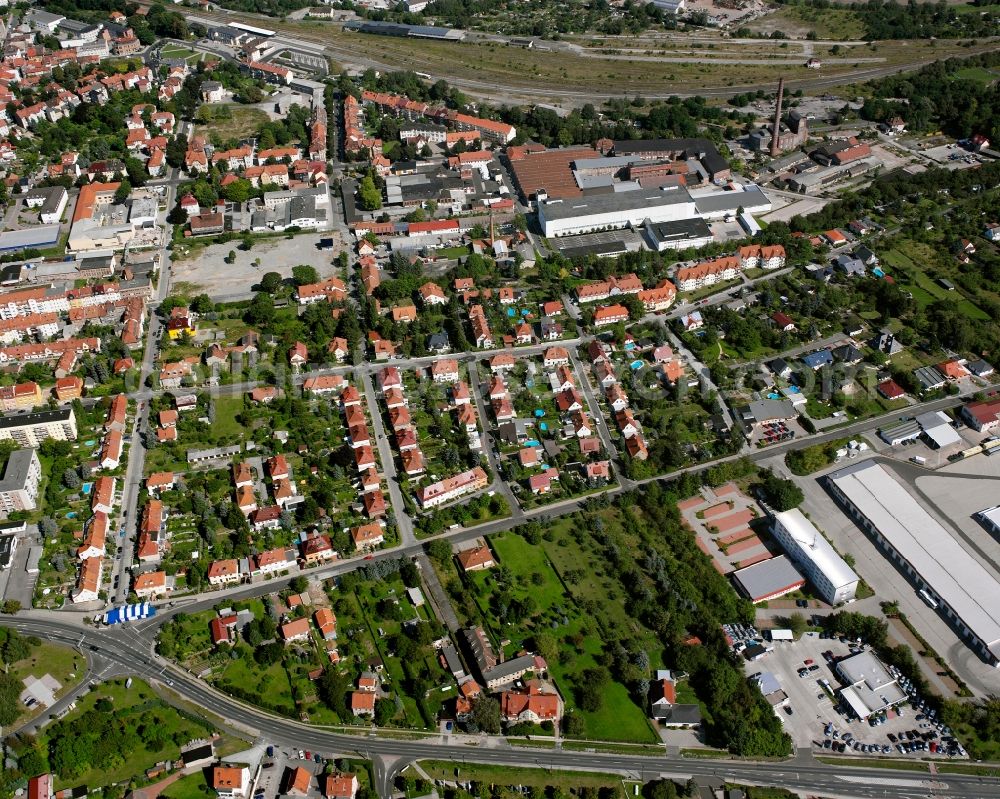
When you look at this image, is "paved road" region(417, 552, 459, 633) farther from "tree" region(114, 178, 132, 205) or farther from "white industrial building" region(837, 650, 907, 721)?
"tree" region(114, 178, 132, 205)

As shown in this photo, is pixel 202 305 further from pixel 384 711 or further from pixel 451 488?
pixel 384 711

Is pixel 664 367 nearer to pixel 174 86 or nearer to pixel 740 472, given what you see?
pixel 740 472

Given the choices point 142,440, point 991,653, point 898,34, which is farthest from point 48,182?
point 898,34

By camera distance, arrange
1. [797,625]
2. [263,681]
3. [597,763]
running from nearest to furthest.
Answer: [597,763] → [263,681] → [797,625]

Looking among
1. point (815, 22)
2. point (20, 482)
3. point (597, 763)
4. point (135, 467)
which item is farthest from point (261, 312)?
point (815, 22)

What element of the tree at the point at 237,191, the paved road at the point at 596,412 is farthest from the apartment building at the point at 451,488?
the tree at the point at 237,191

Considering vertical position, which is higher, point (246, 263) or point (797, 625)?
point (246, 263)

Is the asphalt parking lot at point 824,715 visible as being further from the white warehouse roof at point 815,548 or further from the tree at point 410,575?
the tree at point 410,575
